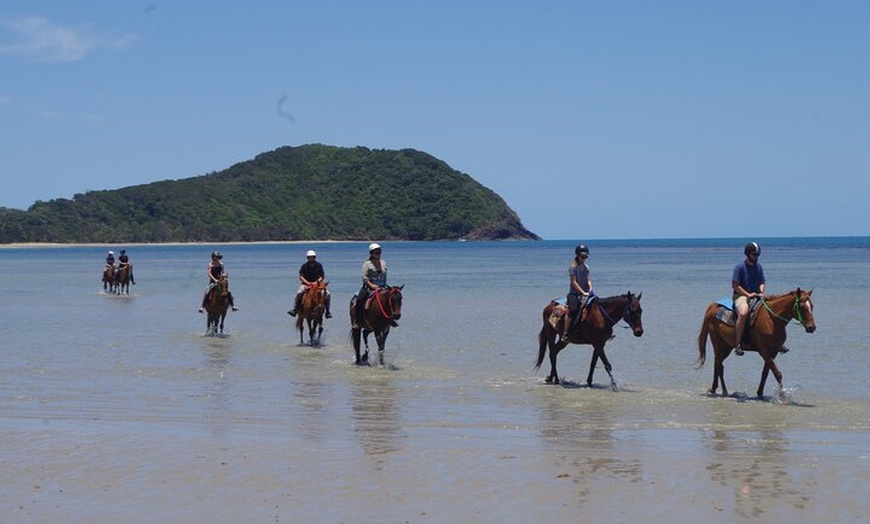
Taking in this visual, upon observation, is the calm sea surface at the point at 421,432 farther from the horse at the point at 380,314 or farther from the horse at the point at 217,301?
the horse at the point at 217,301

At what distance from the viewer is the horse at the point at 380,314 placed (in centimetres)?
1841

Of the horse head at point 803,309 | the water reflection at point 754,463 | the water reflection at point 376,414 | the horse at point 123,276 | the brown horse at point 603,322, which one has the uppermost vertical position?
the horse head at point 803,309

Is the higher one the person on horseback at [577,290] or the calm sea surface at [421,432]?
Result: the person on horseback at [577,290]

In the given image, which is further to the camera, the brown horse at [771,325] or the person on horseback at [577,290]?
the person on horseback at [577,290]

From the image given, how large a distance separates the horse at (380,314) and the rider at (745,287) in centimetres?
555

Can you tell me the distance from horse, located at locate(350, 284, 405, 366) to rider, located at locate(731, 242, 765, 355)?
5552 mm

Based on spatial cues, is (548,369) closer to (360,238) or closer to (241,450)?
(241,450)

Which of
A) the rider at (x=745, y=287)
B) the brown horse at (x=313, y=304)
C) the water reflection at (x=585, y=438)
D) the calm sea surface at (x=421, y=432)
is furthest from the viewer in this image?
the brown horse at (x=313, y=304)

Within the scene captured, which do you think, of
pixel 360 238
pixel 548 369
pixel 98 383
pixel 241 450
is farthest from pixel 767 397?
pixel 360 238

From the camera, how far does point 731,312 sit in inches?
607

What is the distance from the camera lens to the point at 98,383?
16.1 m

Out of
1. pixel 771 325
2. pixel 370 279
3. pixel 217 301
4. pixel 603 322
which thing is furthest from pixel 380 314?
pixel 217 301

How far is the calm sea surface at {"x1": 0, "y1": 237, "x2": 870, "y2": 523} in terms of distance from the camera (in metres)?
8.83

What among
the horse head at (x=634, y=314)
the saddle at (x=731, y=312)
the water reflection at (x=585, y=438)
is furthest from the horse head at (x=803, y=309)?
the water reflection at (x=585, y=438)
